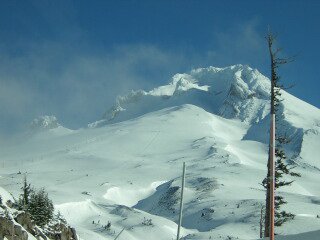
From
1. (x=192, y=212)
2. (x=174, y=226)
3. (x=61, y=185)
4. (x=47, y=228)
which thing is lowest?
(x=47, y=228)

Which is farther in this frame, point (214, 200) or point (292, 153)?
point (292, 153)

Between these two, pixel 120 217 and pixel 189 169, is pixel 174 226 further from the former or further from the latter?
pixel 189 169

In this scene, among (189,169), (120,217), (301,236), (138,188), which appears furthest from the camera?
(189,169)

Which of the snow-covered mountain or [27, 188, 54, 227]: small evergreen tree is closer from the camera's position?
[27, 188, 54, 227]: small evergreen tree

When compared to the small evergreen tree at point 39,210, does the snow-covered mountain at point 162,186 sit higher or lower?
higher

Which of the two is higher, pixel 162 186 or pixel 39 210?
pixel 162 186

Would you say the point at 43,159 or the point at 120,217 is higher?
the point at 43,159

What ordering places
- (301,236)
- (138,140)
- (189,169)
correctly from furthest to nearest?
(138,140), (189,169), (301,236)

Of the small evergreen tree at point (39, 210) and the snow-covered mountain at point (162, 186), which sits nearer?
the small evergreen tree at point (39, 210)

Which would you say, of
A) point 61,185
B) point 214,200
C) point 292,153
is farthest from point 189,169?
point 292,153

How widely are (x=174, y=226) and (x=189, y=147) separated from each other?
106m

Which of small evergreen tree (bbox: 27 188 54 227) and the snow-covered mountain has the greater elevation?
the snow-covered mountain

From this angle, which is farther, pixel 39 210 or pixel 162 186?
pixel 162 186

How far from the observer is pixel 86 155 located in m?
166
